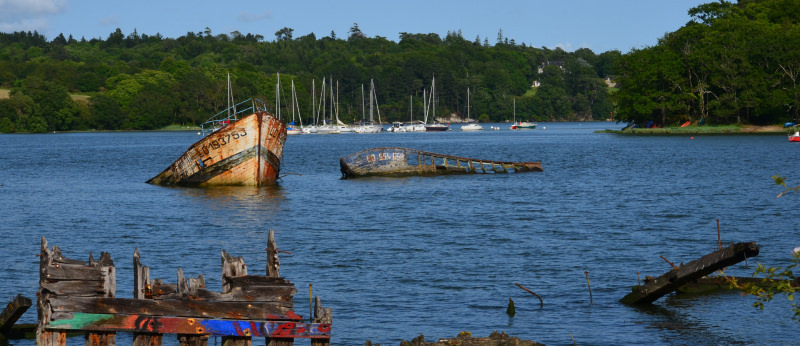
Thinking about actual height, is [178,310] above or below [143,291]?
below

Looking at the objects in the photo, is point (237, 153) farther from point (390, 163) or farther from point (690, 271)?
point (690, 271)

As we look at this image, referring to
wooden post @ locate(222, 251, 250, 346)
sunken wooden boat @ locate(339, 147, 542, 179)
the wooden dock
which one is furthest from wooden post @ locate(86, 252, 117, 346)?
sunken wooden boat @ locate(339, 147, 542, 179)

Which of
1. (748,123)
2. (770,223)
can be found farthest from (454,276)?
(748,123)

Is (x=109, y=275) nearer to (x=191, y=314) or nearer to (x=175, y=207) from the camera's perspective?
(x=191, y=314)

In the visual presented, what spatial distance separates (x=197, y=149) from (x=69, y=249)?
21.2 metres

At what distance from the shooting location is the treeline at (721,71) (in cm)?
12238

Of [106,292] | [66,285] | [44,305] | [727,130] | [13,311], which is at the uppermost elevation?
[727,130]

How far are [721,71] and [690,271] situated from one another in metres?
114

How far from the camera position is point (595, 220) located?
38.6m

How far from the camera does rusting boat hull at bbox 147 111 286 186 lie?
50656 mm

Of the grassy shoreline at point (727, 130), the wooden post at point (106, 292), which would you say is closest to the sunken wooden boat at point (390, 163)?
the wooden post at point (106, 292)

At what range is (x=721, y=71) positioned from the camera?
412 feet

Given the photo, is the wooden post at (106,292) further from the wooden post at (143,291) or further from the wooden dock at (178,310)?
the wooden post at (143,291)

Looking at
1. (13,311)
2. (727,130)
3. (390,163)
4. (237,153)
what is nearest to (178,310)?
(13,311)
